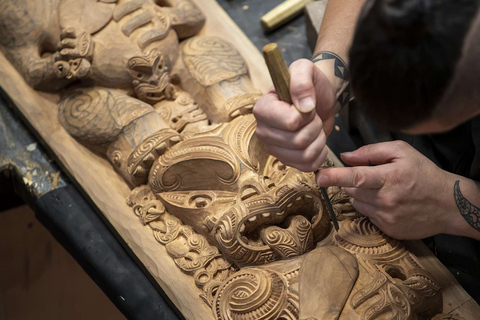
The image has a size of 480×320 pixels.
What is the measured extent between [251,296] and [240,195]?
1.15 ft

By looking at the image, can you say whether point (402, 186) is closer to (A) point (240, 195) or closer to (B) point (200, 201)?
(A) point (240, 195)

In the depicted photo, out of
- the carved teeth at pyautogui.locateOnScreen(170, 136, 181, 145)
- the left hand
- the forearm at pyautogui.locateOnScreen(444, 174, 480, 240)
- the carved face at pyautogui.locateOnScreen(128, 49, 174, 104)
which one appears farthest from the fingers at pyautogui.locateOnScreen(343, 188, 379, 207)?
the carved face at pyautogui.locateOnScreen(128, 49, 174, 104)

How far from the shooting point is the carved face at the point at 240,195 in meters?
1.69

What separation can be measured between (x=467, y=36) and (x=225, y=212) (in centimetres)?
97

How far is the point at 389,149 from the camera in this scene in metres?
1.63

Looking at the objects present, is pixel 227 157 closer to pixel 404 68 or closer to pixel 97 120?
pixel 97 120

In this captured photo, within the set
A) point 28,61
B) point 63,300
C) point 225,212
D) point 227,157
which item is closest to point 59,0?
point 28,61

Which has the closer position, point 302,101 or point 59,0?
point 302,101

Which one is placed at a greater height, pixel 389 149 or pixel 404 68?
pixel 404 68

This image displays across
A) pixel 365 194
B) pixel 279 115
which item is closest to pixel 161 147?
pixel 279 115

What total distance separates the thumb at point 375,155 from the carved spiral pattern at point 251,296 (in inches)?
17.6

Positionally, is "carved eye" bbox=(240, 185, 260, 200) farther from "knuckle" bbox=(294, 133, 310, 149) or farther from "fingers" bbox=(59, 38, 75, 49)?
"fingers" bbox=(59, 38, 75, 49)

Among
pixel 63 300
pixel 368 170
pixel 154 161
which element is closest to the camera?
pixel 368 170

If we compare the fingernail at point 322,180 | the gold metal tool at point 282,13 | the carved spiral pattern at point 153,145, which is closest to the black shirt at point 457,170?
the fingernail at point 322,180
